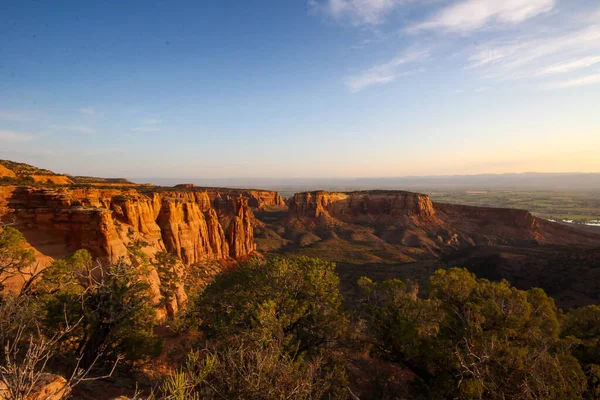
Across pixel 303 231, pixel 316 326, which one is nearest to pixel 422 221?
pixel 303 231

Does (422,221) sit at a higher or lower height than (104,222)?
lower

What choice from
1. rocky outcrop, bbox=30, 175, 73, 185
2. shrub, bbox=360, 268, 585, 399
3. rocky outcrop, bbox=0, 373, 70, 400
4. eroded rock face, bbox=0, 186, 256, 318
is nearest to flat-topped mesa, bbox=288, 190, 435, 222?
eroded rock face, bbox=0, 186, 256, 318

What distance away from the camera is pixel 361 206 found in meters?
128

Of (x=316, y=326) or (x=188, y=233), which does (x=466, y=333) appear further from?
(x=188, y=233)

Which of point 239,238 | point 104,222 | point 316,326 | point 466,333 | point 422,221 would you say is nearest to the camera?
point 466,333

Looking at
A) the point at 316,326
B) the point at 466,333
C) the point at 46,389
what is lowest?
the point at 316,326

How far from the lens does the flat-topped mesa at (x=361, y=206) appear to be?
117938mm

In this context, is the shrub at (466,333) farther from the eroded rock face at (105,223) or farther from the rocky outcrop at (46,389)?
the eroded rock face at (105,223)

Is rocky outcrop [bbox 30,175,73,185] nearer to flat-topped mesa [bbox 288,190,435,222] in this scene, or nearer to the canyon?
the canyon

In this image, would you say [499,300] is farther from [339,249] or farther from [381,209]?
[381,209]

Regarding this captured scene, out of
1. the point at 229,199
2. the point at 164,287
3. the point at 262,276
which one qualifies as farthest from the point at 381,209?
the point at 262,276

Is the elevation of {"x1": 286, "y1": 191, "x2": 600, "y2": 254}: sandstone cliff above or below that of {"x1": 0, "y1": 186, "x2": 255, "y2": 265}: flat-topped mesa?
below

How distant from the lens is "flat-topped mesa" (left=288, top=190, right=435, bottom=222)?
118 meters

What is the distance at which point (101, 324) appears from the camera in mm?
14469
